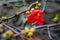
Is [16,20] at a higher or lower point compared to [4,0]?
lower

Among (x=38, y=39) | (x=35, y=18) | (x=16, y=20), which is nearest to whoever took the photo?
(x=35, y=18)

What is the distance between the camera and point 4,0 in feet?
6.91

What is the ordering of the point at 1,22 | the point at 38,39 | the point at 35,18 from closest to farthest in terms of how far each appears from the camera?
the point at 1,22 → the point at 35,18 → the point at 38,39

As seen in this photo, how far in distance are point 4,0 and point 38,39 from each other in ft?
2.36

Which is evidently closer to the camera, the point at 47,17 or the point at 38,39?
the point at 38,39

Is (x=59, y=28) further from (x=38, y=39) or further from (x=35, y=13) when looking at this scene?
(x=35, y=13)

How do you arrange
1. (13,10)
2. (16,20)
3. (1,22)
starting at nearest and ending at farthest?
(1,22) < (16,20) < (13,10)

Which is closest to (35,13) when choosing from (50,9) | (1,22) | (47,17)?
(1,22)

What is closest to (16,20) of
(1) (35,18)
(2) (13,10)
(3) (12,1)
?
(2) (13,10)

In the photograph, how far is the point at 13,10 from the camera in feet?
6.50

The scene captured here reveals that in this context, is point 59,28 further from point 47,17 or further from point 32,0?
point 32,0

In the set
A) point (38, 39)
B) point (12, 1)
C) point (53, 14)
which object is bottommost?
point (38, 39)

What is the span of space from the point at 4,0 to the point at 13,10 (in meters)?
0.21

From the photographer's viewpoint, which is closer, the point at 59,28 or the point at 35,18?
the point at 35,18
